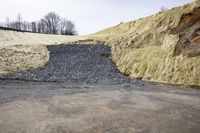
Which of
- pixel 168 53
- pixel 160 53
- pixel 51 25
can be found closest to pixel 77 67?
pixel 160 53

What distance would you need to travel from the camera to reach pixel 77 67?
70.7 feet

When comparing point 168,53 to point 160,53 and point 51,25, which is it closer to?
point 160,53

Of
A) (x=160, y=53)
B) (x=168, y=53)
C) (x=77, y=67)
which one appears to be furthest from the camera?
(x=77, y=67)

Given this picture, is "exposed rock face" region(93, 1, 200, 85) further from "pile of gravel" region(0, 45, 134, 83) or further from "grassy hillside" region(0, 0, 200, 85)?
"pile of gravel" region(0, 45, 134, 83)

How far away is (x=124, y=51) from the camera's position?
2341 centimetres

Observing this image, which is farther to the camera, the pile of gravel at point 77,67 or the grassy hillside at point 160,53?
the pile of gravel at point 77,67

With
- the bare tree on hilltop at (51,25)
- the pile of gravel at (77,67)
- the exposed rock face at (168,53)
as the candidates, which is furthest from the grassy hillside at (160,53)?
the bare tree on hilltop at (51,25)

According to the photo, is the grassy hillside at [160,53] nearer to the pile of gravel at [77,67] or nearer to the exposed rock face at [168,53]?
the exposed rock face at [168,53]

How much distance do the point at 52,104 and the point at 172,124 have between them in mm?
4242

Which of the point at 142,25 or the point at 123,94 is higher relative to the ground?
the point at 142,25

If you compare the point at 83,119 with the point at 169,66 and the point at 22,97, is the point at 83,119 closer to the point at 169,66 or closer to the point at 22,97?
the point at 22,97

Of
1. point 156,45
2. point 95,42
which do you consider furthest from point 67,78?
point 95,42

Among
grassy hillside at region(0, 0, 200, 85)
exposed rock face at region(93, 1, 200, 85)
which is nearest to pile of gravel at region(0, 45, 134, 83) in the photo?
grassy hillside at region(0, 0, 200, 85)

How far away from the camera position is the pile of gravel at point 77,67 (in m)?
17.1
